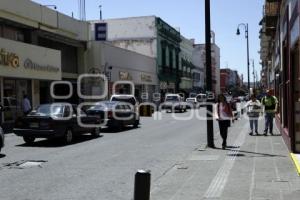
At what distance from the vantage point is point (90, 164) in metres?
13.4

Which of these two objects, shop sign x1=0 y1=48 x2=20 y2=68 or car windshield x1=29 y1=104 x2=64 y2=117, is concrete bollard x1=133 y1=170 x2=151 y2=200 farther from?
shop sign x1=0 y1=48 x2=20 y2=68

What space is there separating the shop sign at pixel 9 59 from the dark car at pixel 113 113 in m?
5.65

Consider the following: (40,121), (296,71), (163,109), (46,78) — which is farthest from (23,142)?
(163,109)

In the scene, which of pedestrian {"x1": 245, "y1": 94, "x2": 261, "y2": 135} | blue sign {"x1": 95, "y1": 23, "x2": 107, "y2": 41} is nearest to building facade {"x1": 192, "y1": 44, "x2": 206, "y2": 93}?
blue sign {"x1": 95, "y1": 23, "x2": 107, "y2": 41}

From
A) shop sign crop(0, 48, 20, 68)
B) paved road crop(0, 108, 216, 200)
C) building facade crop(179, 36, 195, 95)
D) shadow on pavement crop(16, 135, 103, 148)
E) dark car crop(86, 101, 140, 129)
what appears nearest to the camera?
paved road crop(0, 108, 216, 200)

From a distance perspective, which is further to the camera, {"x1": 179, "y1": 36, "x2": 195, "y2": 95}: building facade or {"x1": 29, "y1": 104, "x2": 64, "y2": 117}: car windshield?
{"x1": 179, "y1": 36, "x2": 195, "y2": 95}: building facade

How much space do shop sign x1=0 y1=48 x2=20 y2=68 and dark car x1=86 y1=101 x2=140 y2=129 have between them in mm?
5647

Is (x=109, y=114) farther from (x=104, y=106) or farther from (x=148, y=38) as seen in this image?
(x=148, y=38)

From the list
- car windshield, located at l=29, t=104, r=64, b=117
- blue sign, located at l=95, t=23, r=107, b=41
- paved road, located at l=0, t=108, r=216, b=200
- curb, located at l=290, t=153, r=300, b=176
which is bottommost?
paved road, located at l=0, t=108, r=216, b=200

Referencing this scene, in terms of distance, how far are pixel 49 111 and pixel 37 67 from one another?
14.7 metres

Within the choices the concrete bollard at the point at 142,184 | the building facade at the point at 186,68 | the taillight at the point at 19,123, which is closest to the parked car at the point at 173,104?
the taillight at the point at 19,123

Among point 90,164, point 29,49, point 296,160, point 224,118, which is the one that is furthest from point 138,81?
point 296,160

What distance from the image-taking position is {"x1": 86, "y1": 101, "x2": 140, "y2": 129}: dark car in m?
25.3

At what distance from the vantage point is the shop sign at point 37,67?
31.6 m
